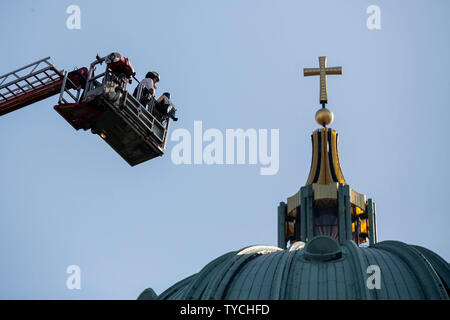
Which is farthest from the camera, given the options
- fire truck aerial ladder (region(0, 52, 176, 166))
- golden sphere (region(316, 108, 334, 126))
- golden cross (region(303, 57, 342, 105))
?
golden cross (region(303, 57, 342, 105))

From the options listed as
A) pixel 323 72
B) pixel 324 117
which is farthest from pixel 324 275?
pixel 323 72

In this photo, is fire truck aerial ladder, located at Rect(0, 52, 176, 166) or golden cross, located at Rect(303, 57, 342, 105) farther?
golden cross, located at Rect(303, 57, 342, 105)

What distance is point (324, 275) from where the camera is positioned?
57438 millimetres

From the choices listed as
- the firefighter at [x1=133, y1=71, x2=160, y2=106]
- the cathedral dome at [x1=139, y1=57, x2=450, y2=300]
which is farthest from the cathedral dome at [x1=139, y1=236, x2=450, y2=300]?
the firefighter at [x1=133, y1=71, x2=160, y2=106]

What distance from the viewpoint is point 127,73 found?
48188 mm

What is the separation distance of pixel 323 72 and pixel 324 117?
4.93 metres

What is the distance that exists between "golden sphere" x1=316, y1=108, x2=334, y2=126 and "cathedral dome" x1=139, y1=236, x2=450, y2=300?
2169 cm

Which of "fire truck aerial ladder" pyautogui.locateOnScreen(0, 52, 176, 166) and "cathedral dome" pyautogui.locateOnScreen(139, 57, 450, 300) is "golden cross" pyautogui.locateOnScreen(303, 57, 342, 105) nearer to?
"cathedral dome" pyautogui.locateOnScreen(139, 57, 450, 300)

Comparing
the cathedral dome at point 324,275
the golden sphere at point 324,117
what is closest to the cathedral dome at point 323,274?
the cathedral dome at point 324,275

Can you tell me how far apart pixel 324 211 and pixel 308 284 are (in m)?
22.5

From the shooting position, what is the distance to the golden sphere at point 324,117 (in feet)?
274

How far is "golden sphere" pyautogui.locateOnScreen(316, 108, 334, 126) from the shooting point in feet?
274

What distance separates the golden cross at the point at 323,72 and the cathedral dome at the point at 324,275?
77.7ft
